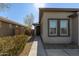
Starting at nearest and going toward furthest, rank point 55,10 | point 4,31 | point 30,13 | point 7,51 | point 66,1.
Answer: point 66,1
point 7,51
point 55,10
point 4,31
point 30,13

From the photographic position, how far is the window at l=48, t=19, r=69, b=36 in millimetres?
17295

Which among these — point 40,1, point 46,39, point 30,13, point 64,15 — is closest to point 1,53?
point 40,1

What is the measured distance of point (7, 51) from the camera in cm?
737

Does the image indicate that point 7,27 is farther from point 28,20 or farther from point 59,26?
point 59,26

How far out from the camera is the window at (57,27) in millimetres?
17295

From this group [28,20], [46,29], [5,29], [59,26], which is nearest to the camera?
[46,29]

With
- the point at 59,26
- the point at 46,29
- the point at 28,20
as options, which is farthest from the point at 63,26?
the point at 28,20

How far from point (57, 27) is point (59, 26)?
249 millimetres

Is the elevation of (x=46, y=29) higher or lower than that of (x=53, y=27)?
lower

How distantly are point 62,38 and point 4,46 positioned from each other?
1066 centimetres

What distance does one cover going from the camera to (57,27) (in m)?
17.5

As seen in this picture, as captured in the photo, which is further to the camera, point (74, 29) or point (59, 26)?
point (59, 26)

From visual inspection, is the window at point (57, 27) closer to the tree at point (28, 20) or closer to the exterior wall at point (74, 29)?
the exterior wall at point (74, 29)

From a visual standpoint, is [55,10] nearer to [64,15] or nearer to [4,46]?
[64,15]
